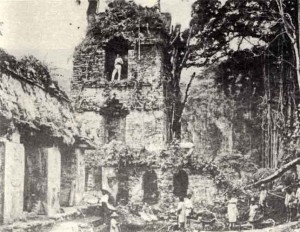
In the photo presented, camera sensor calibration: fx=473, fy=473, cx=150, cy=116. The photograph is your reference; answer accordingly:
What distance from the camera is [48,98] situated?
763cm

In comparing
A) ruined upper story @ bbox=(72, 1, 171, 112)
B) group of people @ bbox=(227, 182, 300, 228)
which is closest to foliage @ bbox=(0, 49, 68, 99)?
ruined upper story @ bbox=(72, 1, 171, 112)

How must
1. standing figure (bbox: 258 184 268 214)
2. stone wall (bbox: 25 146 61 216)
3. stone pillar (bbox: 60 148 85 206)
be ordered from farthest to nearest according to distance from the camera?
standing figure (bbox: 258 184 268 214), stone pillar (bbox: 60 148 85 206), stone wall (bbox: 25 146 61 216)

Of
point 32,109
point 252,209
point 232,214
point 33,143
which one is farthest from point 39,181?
point 252,209

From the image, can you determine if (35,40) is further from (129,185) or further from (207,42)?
(207,42)

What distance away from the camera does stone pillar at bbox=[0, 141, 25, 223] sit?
5.95 meters

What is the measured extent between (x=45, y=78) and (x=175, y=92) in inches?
182

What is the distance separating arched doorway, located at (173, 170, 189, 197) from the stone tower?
2.52ft

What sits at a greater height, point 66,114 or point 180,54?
point 180,54

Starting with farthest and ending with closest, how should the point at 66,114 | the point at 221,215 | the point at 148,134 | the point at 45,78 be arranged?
the point at 148,134, the point at 221,215, the point at 66,114, the point at 45,78

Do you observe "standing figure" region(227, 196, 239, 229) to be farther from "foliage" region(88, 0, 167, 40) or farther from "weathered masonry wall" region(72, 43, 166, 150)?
"foliage" region(88, 0, 167, 40)

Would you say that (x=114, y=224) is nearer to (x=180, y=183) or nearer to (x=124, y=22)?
(x=180, y=183)

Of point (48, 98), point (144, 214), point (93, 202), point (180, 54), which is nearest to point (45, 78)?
point (48, 98)

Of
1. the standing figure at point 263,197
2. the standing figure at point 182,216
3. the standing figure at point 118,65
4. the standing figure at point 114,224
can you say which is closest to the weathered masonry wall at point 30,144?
the standing figure at point 114,224

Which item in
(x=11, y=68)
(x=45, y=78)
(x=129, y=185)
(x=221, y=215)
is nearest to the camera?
(x=11, y=68)
